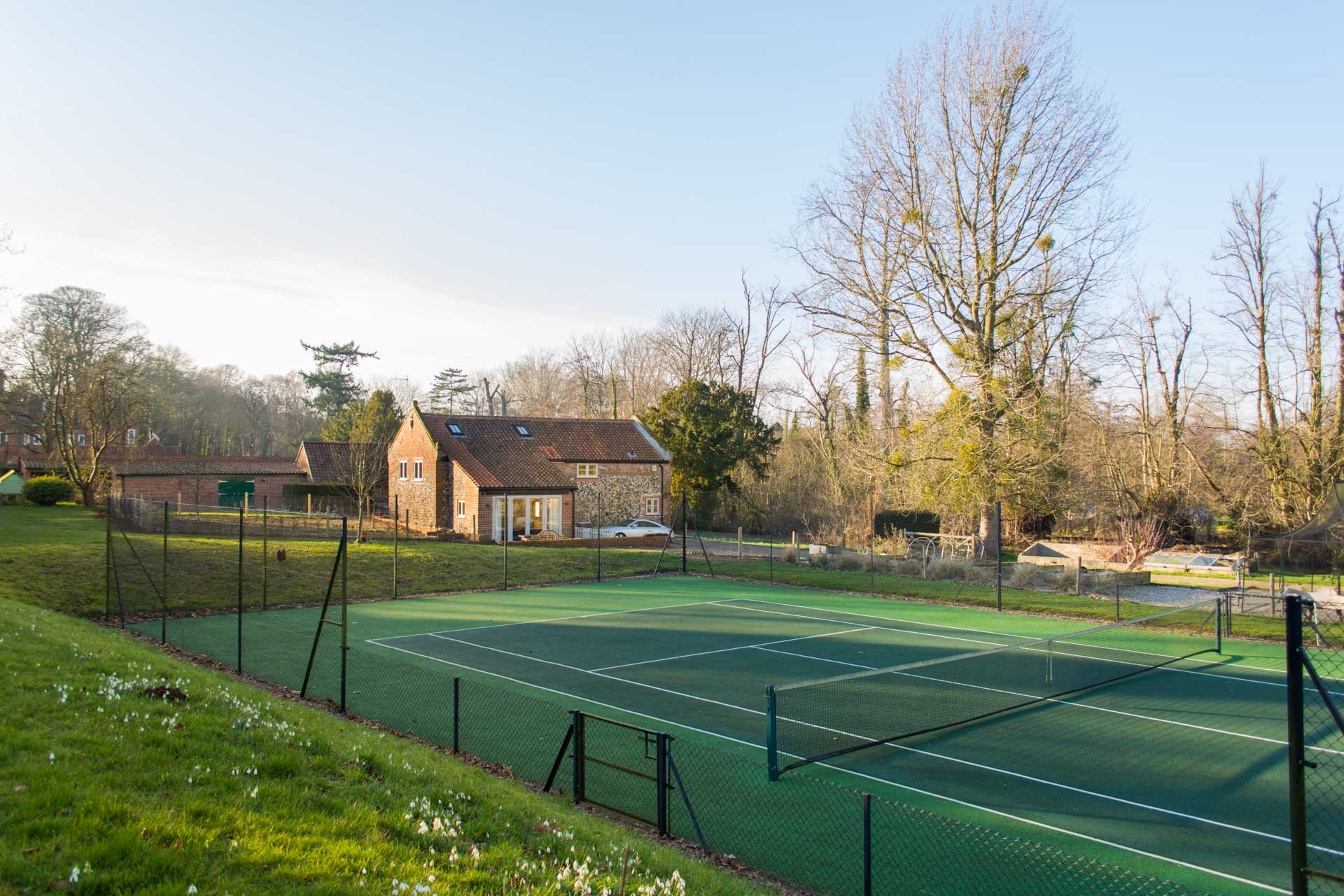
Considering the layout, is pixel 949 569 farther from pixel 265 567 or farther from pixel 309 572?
pixel 265 567

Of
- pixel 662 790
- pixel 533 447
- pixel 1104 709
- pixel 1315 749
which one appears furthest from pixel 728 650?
pixel 533 447

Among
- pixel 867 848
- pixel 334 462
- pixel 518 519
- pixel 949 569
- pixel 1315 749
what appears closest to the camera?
pixel 867 848

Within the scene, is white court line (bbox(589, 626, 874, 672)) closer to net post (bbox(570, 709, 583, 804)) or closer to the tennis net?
the tennis net

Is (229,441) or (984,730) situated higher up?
(229,441)

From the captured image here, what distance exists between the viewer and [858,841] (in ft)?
26.1

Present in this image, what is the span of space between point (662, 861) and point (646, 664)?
33.0ft

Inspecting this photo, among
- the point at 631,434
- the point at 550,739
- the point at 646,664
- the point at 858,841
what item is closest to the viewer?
the point at 858,841

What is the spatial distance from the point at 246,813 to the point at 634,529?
124ft

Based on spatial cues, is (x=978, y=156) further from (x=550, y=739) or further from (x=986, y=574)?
(x=550, y=739)

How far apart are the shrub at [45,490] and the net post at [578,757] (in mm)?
42178

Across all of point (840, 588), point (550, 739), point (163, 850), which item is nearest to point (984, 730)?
point (550, 739)

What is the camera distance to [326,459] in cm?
5384

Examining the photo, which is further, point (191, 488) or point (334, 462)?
point (334, 462)

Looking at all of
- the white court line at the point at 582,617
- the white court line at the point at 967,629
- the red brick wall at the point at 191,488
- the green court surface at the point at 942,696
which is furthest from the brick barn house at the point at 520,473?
the white court line at the point at 967,629
